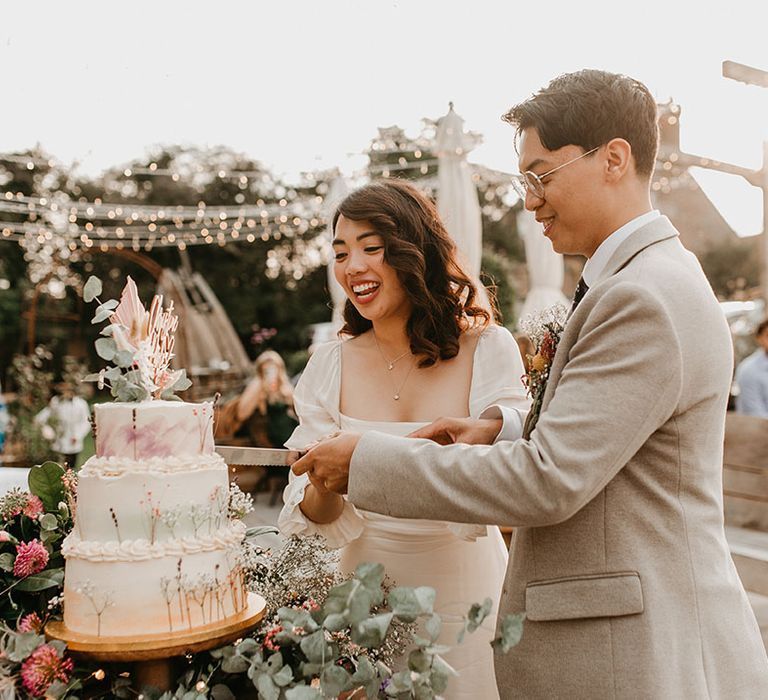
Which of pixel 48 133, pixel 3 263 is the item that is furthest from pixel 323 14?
pixel 3 263

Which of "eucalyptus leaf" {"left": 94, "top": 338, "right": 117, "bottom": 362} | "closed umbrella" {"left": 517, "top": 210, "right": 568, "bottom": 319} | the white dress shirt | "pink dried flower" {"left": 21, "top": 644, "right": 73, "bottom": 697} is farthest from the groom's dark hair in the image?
"closed umbrella" {"left": 517, "top": 210, "right": 568, "bottom": 319}

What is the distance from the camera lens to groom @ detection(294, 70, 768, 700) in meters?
1.34

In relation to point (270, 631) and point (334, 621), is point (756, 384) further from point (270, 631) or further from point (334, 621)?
point (334, 621)

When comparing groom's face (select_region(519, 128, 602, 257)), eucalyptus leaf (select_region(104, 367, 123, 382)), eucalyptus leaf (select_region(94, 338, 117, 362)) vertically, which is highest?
groom's face (select_region(519, 128, 602, 257))

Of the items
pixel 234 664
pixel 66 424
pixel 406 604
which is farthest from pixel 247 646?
pixel 66 424

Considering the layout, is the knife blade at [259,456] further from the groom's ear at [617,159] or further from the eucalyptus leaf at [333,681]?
the groom's ear at [617,159]

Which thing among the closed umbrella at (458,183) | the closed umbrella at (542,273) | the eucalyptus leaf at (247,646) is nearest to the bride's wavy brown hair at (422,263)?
the eucalyptus leaf at (247,646)

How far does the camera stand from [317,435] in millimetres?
2355

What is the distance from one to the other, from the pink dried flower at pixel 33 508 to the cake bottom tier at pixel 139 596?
14.5 inches

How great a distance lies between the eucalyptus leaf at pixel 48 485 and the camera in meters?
2.06

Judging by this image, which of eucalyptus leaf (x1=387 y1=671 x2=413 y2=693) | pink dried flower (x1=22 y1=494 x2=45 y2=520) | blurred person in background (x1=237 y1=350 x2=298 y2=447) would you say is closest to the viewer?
eucalyptus leaf (x1=387 y1=671 x2=413 y2=693)

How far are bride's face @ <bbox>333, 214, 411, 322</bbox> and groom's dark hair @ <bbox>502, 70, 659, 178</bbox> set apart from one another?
2.66 ft

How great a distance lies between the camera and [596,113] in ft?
5.11

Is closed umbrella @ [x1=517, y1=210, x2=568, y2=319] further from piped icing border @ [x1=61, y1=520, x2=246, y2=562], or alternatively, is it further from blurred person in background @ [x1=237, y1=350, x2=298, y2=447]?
piped icing border @ [x1=61, y1=520, x2=246, y2=562]
